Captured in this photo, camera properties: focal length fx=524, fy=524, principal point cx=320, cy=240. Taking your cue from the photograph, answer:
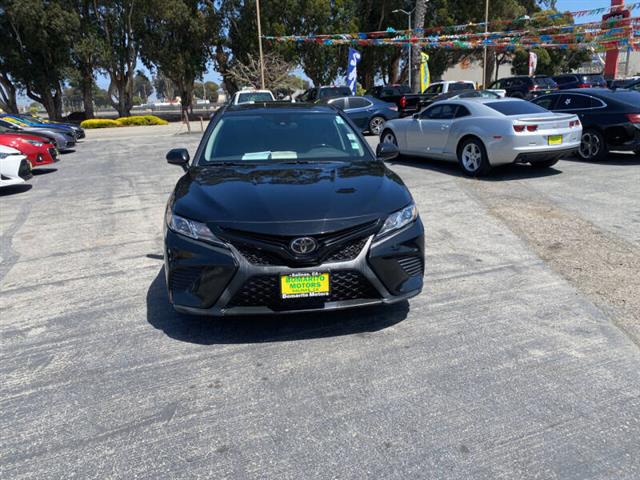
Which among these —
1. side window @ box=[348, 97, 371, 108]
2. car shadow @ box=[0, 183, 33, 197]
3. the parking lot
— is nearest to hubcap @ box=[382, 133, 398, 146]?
side window @ box=[348, 97, 371, 108]

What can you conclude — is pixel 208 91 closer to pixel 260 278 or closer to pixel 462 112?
pixel 462 112

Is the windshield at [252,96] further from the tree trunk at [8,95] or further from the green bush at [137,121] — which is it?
the tree trunk at [8,95]

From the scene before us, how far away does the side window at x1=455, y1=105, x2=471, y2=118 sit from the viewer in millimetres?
10034

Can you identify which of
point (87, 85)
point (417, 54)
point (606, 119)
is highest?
point (417, 54)

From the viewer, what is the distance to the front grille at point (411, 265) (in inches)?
142

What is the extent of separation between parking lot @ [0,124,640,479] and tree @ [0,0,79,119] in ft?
106

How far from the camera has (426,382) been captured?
10.3 ft

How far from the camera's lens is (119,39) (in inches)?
1487

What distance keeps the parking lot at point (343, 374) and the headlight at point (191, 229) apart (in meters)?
0.77

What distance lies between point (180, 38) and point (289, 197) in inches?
1549

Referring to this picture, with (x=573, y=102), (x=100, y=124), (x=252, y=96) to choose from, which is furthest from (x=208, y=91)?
(x=573, y=102)

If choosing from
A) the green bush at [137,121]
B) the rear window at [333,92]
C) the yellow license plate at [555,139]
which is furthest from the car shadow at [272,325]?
the green bush at [137,121]

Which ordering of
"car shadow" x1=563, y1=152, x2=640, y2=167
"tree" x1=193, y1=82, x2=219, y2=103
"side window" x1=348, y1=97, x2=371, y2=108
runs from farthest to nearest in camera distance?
"tree" x1=193, y1=82, x2=219, y2=103 → "side window" x1=348, y1=97, x2=371, y2=108 → "car shadow" x1=563, y1=152, x2=640, y2=167

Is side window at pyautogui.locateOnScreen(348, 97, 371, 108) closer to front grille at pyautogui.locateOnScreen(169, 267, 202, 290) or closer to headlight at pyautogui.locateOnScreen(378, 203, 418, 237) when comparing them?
headlight at pyautogui.locateOnScreen(378, 203, 418, 237)
